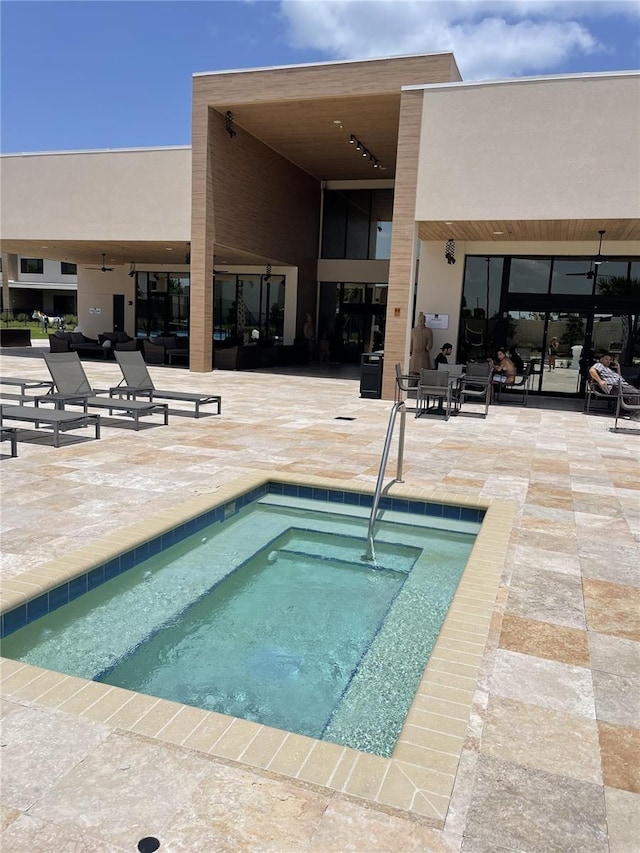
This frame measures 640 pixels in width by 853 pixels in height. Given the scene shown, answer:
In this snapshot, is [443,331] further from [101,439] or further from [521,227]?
[101,439]

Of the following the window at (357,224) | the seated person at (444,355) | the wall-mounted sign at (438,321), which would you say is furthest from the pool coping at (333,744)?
the window at (357,224)

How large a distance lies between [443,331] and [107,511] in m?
12.8

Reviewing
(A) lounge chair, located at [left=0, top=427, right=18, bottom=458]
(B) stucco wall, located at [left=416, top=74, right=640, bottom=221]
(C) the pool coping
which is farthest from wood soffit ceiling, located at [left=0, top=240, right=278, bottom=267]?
(C) the pool coping

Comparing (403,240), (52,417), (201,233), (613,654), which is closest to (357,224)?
(201,233)

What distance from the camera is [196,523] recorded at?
196 inches

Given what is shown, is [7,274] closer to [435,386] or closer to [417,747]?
[435,386]

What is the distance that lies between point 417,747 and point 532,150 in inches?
492

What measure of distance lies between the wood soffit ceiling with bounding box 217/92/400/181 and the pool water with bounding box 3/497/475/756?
496 inches

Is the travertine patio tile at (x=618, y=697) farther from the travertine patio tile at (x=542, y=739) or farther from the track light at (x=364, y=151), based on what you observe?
the track light at (x=364, y=151)

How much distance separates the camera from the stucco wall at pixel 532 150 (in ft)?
38.3

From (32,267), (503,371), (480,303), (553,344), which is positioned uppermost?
(32,267)

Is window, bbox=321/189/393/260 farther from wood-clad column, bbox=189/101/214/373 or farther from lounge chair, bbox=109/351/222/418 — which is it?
lounge chair, bbox=109/351/222/418

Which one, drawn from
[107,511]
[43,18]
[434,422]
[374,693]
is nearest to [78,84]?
[43,18]

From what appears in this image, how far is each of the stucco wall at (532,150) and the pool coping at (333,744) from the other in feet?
35.1
